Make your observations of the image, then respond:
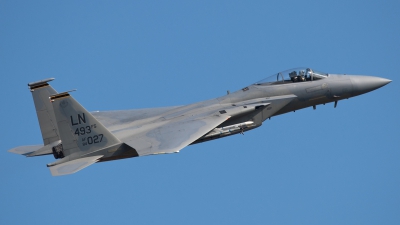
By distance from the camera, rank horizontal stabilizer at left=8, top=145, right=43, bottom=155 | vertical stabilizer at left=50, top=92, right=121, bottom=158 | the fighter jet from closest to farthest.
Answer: vertical stabilizer at left=50, top=92, right=121, bottom=158
the fighter jet
horizontal stabilizer at left=8, top=145, right=43, bottom=155

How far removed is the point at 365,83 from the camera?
28906 mm

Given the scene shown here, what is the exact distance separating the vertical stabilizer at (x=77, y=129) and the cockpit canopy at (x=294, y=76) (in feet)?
23.6

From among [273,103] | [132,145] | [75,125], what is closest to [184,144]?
[132,145]

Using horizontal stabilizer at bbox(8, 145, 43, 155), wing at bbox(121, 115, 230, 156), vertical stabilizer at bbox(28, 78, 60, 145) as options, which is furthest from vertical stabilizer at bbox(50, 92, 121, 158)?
horizontal stabilizer at bbox(8, 145, 43, 155)

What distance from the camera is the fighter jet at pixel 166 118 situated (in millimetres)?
24141

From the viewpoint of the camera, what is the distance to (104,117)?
2947cm

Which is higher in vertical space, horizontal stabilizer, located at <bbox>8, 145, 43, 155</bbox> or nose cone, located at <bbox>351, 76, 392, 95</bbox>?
horizontal stabilizer, located at <bbox>8, 145, 43, 155</bbox>

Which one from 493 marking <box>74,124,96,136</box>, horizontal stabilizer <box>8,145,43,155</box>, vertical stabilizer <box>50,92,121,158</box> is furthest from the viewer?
horizontal stabilizer <box>8,145,43,155</box>

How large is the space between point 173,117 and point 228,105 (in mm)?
2245

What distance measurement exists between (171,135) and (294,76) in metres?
6.41

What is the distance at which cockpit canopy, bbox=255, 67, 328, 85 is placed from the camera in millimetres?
28766

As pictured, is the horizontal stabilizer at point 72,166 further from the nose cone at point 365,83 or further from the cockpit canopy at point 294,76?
the nose cone at point 365,83

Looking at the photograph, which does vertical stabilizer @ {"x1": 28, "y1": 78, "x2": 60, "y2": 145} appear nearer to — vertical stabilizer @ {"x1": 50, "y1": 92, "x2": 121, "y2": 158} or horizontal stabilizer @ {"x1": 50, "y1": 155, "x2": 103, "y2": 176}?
vertical stabilizer @ {"x1": 50, "y1": 92, "x2": 121, "y2": 158}

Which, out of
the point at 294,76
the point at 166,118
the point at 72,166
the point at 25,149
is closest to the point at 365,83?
the point at 294,76
